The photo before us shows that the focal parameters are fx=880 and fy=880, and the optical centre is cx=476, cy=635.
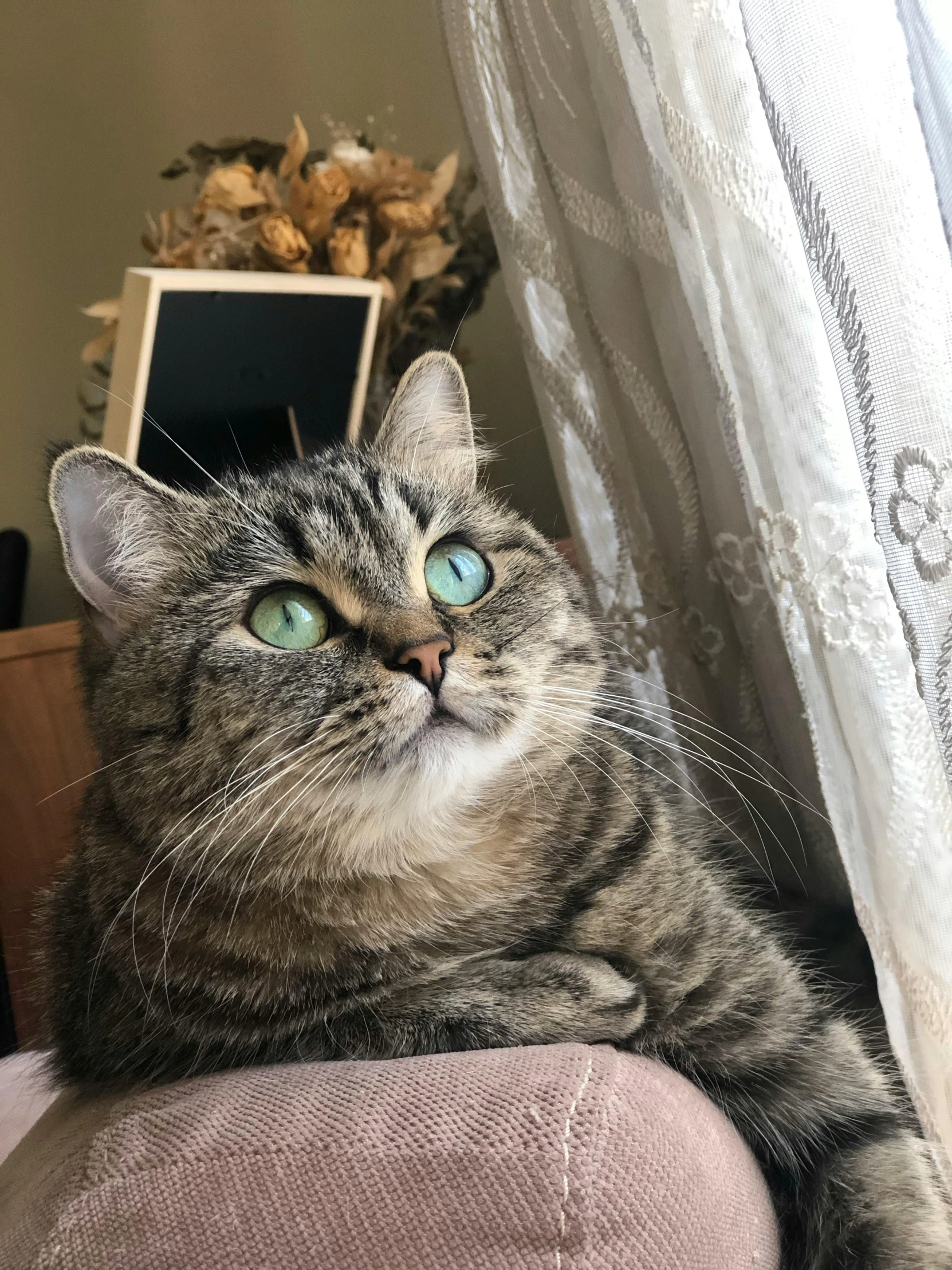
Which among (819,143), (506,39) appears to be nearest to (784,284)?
(819,143)

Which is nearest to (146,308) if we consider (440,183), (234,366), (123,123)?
(234,366)

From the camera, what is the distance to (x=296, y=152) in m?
1.28

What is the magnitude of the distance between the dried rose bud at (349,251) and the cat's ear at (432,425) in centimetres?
44

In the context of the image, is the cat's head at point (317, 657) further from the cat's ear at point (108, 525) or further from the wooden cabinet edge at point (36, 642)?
the wooden cabinet edge at point (36, 642)

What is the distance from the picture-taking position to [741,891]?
34.8 inches

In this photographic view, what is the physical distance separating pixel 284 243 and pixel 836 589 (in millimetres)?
953

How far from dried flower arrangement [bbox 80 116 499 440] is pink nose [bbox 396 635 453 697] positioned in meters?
0.80

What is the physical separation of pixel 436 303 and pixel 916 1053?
1.23 meters

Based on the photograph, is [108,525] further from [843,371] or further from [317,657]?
[843,371]

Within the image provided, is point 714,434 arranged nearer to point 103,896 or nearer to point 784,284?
point 784,284

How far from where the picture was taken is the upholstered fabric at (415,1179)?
47 cm

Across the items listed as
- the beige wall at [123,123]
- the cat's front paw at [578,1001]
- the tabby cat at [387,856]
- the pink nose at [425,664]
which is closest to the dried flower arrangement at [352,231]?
the beige wall at [123,123]

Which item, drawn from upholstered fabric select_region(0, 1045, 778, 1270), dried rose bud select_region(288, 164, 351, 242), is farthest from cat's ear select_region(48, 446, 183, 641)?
dried rose bud select_region(288, 164, 351, 242)

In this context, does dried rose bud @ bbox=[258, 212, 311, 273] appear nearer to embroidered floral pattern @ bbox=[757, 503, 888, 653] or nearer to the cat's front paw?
embroidered floral pattern @ bbox=[757, 503, 888, 653]
